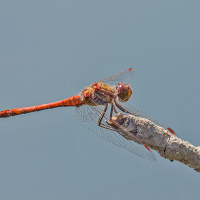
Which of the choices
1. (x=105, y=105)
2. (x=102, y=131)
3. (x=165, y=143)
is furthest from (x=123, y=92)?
(x=165, y=143)

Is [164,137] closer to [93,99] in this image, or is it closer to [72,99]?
[93,99]

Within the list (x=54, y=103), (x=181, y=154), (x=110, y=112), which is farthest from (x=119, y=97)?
(x=181, y=154)

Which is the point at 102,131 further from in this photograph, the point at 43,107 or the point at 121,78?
the point at 43,107

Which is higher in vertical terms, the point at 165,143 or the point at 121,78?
the point at 121,78

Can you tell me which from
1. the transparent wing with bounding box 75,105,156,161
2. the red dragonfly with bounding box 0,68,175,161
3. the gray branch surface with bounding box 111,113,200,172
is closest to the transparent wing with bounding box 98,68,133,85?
the red dragonfly with bounding box 0,68,175,161

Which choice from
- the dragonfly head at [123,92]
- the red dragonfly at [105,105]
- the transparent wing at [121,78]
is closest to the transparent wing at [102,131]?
the red dragonfly at [105,105]

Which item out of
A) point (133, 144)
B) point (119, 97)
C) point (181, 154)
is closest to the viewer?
point (181, 154)
